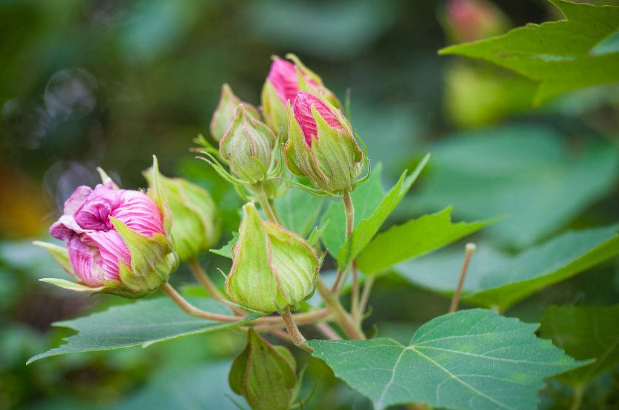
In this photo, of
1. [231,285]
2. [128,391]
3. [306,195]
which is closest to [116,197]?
[231,285]

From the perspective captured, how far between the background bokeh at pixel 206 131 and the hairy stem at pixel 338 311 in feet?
1.10

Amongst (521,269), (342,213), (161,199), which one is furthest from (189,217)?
(521,269)

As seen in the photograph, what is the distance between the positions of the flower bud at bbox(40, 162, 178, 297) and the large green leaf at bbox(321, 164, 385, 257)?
0.27 m

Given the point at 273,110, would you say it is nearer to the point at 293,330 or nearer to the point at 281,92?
the point at 281,92

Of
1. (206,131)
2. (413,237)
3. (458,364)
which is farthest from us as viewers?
(206,131)

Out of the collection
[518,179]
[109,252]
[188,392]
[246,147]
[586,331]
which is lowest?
[188,392]

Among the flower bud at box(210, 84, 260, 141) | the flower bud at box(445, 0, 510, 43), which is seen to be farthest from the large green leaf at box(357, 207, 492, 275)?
the flower bud at box(445, 0, 510, 43)

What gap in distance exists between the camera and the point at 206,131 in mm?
3164

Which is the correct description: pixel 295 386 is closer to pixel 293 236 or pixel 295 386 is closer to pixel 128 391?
pixel 293 236

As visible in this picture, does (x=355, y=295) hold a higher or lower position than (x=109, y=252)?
lower

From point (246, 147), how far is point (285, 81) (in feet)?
0.42

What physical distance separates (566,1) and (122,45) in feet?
8.67

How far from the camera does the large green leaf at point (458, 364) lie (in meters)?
0.68

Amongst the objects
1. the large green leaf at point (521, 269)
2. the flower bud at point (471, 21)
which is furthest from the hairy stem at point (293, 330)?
the flower bud at point (471, 21)
